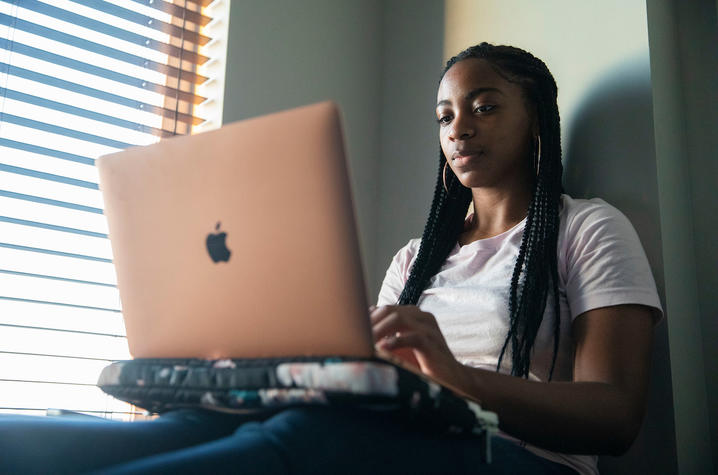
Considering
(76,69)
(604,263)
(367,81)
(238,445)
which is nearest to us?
(238,445)

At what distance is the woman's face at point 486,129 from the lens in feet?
4.42

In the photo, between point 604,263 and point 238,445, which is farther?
point 604,263

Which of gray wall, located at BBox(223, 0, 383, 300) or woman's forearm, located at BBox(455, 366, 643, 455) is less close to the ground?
gray wall, located at BBox(223, 0, 383, 300)

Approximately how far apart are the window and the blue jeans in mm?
830

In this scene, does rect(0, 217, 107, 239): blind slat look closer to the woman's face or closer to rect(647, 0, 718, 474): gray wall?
the woman's face

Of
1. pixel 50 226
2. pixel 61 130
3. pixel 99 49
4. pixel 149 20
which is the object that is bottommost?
pixel 50 226

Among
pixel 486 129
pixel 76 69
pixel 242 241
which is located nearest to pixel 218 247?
pixel 242 241

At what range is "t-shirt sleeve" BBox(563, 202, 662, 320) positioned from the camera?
3.59 feet

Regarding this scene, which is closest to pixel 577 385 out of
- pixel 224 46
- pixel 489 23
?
pixel 489 23

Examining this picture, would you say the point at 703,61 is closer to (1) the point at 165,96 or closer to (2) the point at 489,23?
(2) the point at 489,23

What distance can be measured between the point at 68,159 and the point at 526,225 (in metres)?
1.03

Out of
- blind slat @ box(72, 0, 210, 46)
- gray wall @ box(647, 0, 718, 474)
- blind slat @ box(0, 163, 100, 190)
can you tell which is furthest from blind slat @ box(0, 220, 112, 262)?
gray wall @ box(647, 0, 718, 474)

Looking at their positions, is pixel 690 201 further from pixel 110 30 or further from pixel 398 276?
pixel 110 30

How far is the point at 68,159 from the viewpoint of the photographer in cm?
158
